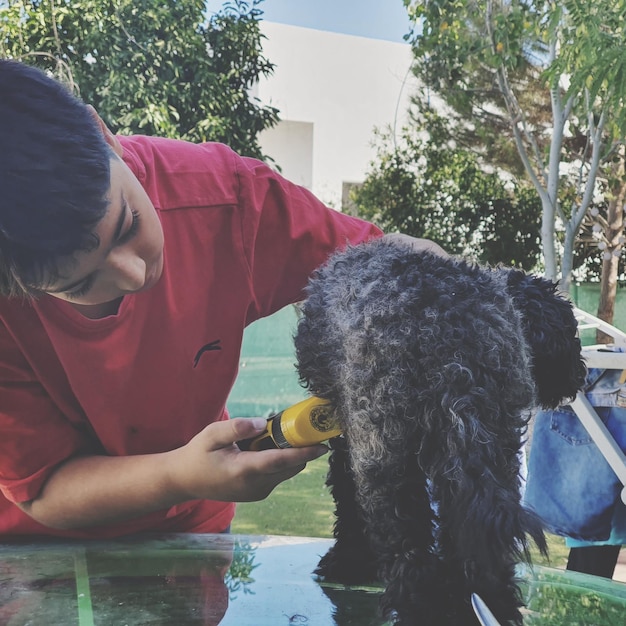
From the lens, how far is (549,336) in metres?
0.77

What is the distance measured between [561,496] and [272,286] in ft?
4.91

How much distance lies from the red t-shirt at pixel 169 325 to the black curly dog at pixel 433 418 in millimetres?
346

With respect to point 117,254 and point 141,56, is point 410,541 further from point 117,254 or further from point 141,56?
point 141,56

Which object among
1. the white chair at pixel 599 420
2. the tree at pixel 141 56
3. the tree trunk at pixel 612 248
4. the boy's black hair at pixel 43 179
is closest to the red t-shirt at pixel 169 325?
the boy's black hair at pixel 43 179

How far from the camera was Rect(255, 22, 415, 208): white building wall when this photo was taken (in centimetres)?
980

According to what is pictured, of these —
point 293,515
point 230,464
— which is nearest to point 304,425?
point 230,464

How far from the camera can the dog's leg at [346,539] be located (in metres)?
0.92

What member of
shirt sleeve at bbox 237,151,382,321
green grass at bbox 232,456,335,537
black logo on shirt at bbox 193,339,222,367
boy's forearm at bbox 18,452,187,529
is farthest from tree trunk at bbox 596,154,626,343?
boy's forearm at bbox 18,452,187,529

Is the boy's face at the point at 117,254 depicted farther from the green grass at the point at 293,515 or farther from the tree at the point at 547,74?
the green grass at the point at 293,515

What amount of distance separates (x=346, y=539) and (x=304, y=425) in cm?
23

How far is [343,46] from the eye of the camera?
1002 cm

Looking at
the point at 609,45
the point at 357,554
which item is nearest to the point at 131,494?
the point at 357,554

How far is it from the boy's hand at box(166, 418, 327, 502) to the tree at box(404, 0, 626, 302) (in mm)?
1692

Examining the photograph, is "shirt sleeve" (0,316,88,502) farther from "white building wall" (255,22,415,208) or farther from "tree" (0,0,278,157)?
"white building wall" (255,22,415,208)
